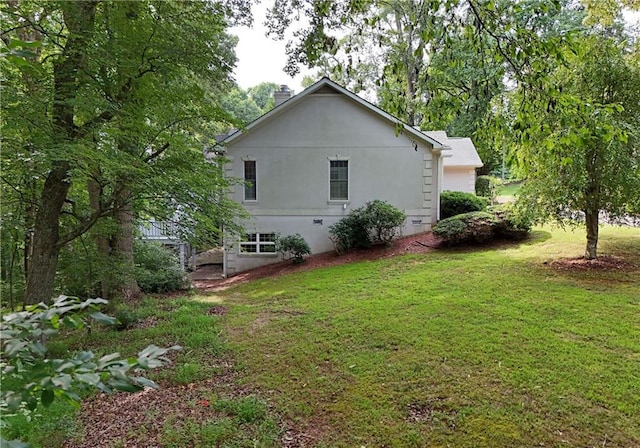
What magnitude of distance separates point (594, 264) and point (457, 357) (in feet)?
19.5

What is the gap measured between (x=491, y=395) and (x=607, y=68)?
7.10 m

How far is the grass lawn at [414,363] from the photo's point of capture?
3416 millimetres

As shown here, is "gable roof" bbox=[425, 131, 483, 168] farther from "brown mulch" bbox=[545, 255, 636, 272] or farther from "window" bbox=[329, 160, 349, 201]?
"brown mulch" bbox=[545, 255, 636, 272]

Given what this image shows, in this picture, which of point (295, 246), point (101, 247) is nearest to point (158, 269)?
point (101, 247)

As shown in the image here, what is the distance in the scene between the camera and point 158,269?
1062 cm

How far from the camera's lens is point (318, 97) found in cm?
1345

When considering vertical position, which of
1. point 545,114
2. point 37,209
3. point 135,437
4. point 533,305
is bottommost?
point 135,437

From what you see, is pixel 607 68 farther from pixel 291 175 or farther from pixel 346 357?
pixel 291 175

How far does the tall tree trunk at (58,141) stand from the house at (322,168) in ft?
27.2

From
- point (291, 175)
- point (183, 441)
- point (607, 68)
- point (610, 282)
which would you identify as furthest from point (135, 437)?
point (291, 175)

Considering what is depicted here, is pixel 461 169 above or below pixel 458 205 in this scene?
above

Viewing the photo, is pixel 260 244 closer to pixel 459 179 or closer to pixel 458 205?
pixel 458 205

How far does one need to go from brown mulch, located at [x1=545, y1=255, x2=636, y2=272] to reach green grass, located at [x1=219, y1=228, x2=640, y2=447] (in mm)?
392

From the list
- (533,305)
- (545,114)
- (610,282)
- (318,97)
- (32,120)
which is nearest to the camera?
(545,114)
